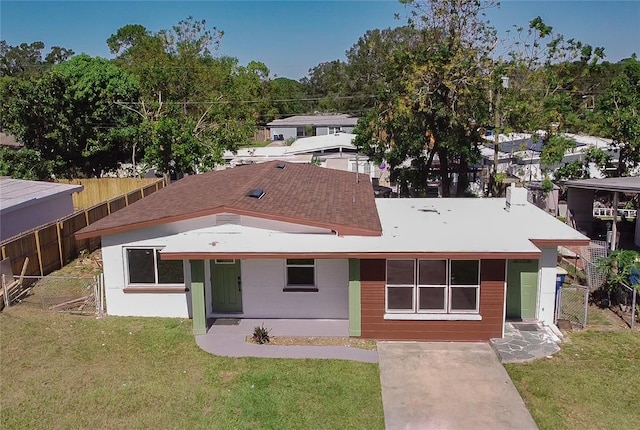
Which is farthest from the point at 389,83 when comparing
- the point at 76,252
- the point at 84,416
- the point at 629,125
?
the point at 84,416

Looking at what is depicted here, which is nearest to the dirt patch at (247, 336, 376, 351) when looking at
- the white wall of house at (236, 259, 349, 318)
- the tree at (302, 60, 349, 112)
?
the white wall of house at (236, 259, 349, 318)

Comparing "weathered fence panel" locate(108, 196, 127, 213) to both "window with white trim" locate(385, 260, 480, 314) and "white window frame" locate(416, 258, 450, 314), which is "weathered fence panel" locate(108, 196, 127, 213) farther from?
"white window frame" locate(416, 258, 450, 314)

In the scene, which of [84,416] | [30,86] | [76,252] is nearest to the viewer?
[84,416]

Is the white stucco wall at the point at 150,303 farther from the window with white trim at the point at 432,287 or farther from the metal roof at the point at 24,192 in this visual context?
the metal roof at the point at 24,192

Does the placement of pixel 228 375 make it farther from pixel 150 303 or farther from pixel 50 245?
pixel 50 245

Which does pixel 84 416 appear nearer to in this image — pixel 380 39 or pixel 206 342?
pixel 206 342

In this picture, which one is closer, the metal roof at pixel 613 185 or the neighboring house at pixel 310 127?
the metal roof at pixel 613 185

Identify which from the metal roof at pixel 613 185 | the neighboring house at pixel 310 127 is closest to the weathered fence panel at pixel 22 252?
the metal roof at pixel 613 185
